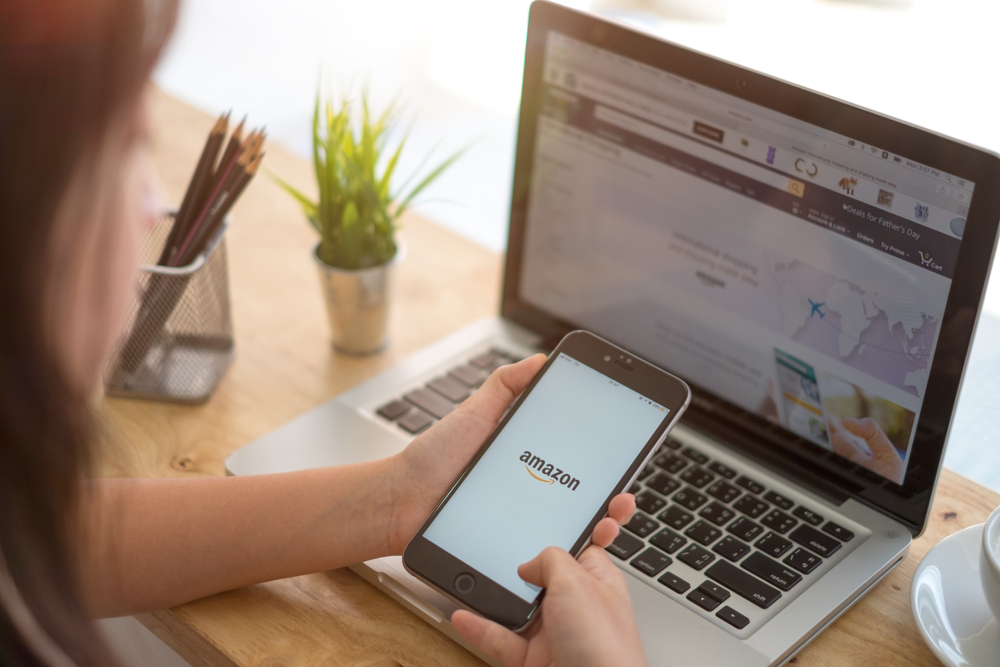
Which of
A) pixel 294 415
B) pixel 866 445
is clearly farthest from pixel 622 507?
pixel 294 415

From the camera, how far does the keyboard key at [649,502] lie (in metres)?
0.68

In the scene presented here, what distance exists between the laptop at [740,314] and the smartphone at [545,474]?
0.14 ft

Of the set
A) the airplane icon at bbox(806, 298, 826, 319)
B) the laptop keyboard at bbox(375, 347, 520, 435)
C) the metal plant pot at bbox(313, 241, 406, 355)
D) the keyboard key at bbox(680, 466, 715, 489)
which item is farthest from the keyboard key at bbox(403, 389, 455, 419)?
the airplane icon at bbox(806, 298, 826, 319)

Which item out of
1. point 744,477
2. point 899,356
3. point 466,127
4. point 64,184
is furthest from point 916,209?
point 466,127

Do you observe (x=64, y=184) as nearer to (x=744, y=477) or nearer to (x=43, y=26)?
(x=43, y=26)

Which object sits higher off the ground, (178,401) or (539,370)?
(539,370)

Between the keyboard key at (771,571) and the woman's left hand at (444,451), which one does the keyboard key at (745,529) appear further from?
the woman's left hand at (444,451)

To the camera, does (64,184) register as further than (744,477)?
No

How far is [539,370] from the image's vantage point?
0.68 m

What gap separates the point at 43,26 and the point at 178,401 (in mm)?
518

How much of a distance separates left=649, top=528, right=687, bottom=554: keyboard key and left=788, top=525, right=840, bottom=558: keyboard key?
0.28 feet

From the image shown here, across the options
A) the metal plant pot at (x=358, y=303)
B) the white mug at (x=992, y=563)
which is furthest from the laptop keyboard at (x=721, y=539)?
the metal plant pot at (x=358, y=303)

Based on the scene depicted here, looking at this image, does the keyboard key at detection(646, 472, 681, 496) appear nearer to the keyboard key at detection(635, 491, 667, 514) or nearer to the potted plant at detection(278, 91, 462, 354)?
the keyboard key at detection(635, 491, 667, 514)

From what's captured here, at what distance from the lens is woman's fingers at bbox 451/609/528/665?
21.7 inches
